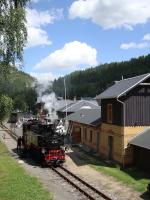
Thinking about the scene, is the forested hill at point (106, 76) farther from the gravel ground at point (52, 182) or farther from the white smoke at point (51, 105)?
the gravel ground at point (52, 182)

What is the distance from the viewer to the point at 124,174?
88.1ft

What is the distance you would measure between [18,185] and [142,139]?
31.3 feet

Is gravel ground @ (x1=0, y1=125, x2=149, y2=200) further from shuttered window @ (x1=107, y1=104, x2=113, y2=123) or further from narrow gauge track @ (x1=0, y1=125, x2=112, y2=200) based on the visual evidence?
shuttered window @ (x1=107, y1=104, x2=113, y2=123)

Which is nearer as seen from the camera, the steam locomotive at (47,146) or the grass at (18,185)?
the grass at (18,185)

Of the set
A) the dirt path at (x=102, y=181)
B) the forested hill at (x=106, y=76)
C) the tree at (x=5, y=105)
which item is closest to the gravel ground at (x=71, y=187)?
the dirt path at (x=102, y=181)

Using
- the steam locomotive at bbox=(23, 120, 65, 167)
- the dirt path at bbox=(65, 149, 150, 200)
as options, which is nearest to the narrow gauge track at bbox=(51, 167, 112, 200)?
the dirt path at bbox=(65, 149, 150, 200)

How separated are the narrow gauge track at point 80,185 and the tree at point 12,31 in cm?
781

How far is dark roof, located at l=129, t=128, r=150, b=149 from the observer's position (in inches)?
1025

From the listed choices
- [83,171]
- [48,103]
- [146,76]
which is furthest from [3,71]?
[48,103]

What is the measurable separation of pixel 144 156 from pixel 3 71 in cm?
1178

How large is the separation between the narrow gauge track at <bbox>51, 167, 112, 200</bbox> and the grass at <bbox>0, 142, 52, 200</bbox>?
6.38 ft

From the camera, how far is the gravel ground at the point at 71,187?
68.9ft

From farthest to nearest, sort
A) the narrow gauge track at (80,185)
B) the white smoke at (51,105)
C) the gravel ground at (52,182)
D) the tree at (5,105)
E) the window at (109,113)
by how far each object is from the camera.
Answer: the white smoke at (51,105) → the window at (109,113) → the tree at (5,105) → the gravel ground at (52,182) → the narrow gauge track at (80,185)

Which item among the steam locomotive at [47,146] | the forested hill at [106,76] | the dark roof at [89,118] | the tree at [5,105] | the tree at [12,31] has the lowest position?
the steam locomotive at [47,146]
